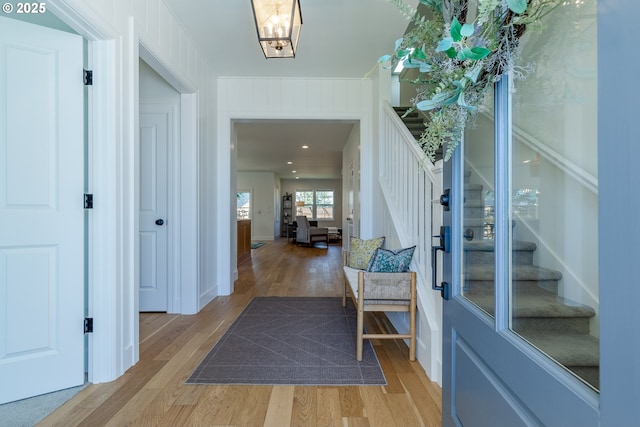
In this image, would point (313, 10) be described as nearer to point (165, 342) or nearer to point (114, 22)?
point (114, 22)

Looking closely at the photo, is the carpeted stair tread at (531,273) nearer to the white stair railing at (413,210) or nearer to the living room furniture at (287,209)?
the white stair railing at (413,210)

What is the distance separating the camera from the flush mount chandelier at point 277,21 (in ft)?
6.45

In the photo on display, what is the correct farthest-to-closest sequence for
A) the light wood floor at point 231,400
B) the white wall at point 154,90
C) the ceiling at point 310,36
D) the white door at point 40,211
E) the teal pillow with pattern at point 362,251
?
the teal pillow with pattern at point 362,251 → the white wall at point 154,90 → the ceiling at point 310,36 → the white door at point 40,211 → the light wood floor at point 231,400

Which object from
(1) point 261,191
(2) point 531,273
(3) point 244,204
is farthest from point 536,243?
(3) point 244,204

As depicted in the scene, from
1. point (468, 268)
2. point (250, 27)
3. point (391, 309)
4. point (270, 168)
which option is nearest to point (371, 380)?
point (391, 309)

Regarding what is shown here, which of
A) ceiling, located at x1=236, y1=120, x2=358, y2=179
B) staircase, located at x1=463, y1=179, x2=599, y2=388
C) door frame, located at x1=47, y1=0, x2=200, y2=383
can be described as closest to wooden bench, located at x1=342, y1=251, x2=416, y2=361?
staircase, located at x1=463, y1=179, x2=599, y2=388

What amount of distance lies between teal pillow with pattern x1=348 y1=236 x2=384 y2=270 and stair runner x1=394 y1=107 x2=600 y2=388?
6.90ft

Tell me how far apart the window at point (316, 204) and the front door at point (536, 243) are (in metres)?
12.3

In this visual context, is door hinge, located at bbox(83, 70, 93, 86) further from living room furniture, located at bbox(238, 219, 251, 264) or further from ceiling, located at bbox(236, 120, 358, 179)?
living room furniture, located at bbox(238, 219, 251, 264)

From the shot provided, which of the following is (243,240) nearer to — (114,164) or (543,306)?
(114,164)

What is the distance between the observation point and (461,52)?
684 millimetres

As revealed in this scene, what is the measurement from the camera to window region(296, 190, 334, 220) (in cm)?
1341

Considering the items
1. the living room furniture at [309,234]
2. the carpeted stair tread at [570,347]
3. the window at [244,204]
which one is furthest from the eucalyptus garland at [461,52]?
the window at [244,204]

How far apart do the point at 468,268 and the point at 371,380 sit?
119 cm
